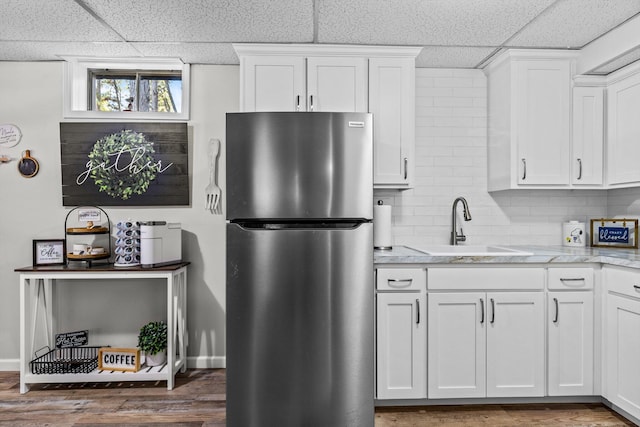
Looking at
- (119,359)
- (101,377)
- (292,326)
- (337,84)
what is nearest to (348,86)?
(337,84)

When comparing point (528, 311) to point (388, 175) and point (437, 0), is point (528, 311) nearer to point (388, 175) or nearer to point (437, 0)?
point (388, 175)

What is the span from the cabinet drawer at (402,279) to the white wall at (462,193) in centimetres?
68

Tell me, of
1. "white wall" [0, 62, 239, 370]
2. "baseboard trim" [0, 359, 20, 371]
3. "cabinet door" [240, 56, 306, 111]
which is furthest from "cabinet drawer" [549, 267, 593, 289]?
"baseboard trim" [0, 359, 20, 371]

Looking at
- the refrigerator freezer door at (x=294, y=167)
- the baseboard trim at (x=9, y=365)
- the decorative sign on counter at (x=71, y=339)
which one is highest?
the refrigerator freezer door at (x=294, y=167)

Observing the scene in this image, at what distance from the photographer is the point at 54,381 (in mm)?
2625

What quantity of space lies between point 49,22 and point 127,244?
1340 mm

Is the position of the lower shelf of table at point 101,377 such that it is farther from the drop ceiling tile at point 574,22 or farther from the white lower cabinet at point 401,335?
the drop ceiling tile at point 574,22

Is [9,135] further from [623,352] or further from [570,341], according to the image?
[623,352]

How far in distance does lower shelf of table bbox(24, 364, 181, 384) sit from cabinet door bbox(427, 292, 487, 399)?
1616mm

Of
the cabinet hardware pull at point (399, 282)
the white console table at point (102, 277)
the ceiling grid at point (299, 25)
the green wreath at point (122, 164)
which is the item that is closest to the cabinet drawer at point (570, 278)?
the cabinet hardware pull at point (399, 282)

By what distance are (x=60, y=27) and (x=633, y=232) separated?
144 inches

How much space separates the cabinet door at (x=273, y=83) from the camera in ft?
8.52

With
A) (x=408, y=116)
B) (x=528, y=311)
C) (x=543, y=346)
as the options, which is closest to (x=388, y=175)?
(x=408, y=116)

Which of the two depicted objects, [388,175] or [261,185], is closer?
[261,185]
